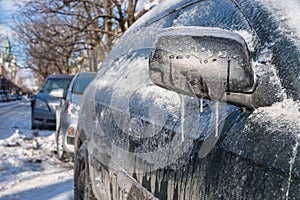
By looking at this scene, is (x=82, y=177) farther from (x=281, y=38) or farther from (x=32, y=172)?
(x=32, y=172)

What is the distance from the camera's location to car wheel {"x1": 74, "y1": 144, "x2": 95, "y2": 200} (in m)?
3.27

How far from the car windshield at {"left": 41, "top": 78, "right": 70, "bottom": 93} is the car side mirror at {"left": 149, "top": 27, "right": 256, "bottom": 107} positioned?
10796 millimetres

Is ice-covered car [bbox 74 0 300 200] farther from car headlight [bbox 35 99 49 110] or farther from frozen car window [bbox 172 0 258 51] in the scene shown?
car headlight [bbox 35 99 49 110]

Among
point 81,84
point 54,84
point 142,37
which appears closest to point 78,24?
point 54,84

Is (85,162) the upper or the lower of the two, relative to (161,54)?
lower

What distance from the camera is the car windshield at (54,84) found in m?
11.9

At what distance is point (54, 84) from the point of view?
12156mm

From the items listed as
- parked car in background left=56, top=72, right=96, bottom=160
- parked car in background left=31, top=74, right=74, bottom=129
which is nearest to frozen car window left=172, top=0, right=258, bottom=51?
parked car in background left=56, top=72, right=96, bottom=160

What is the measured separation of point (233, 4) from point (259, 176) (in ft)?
2.75

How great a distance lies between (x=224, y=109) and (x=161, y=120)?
1.35ft

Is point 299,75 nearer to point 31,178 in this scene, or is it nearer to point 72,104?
point 31,178

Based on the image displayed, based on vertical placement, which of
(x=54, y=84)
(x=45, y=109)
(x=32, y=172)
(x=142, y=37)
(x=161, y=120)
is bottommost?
(x=32, y=172)

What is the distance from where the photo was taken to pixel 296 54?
1.26m

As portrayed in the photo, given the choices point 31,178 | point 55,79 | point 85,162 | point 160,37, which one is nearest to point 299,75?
point 160,37
